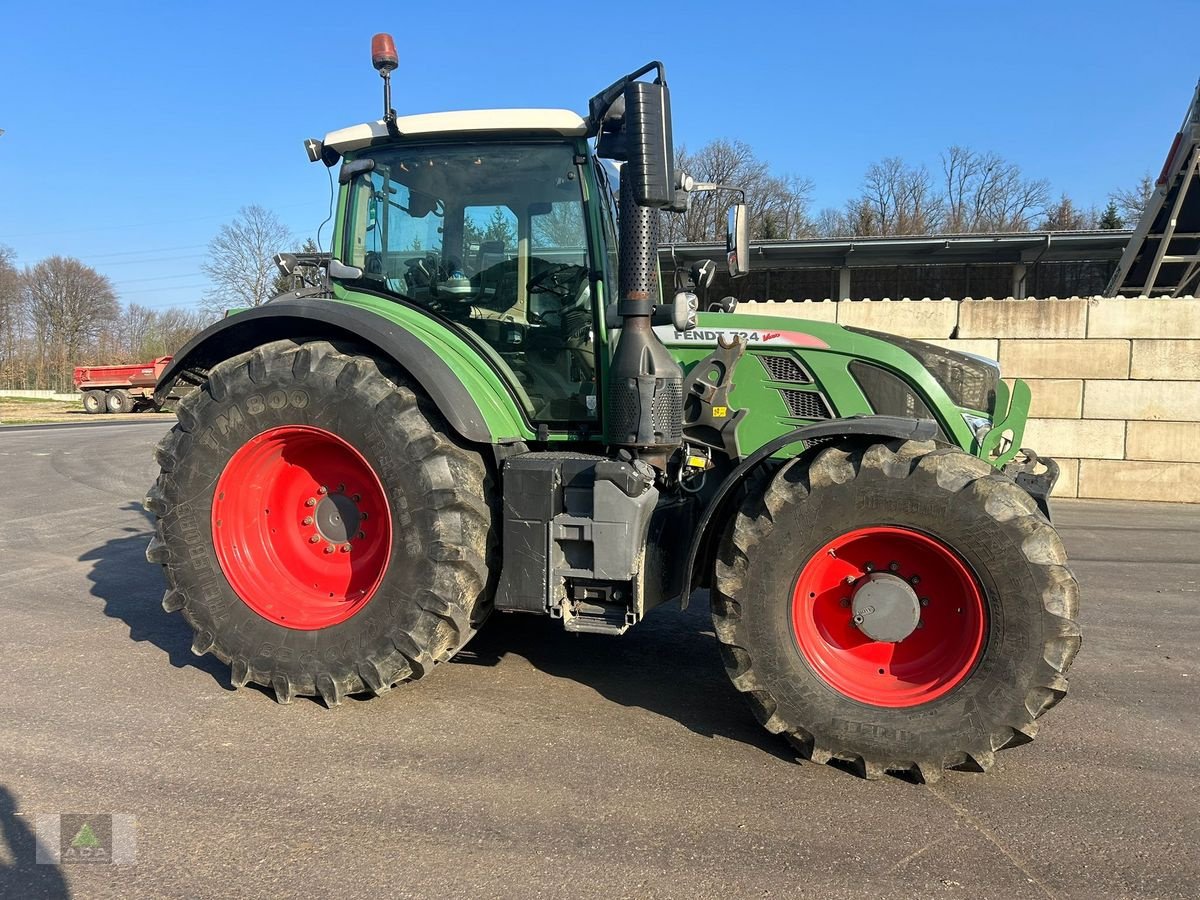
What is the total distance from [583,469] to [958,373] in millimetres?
2085

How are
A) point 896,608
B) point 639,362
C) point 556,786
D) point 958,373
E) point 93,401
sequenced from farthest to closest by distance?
point 93,401 → point 958,373 → point 639,362 → point 896,608 → point 556,786

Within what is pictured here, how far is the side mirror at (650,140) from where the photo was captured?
3021mm

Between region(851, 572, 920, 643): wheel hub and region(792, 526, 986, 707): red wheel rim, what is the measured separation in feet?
0.20

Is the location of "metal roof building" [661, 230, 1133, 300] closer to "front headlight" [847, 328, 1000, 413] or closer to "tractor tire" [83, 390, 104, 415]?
"front headlight" [847, 328, 1000, 413]

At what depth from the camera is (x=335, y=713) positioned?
3.52 metres

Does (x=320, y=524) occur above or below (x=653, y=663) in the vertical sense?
above

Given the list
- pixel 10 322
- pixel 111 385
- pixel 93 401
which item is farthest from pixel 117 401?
pixel 10 322

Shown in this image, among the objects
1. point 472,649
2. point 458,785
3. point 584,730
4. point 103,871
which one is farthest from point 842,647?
point 103,871

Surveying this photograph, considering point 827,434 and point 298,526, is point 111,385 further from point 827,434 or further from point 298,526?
point 827,434

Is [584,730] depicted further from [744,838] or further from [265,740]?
[265,740]

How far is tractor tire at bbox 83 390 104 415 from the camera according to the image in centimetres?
3216

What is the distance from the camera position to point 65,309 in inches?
2141

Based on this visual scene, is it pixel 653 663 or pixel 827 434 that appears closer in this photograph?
pixel 827 434

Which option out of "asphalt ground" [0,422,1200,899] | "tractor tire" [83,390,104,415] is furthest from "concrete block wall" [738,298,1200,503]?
"tractor tire" [83,390,104,415]
